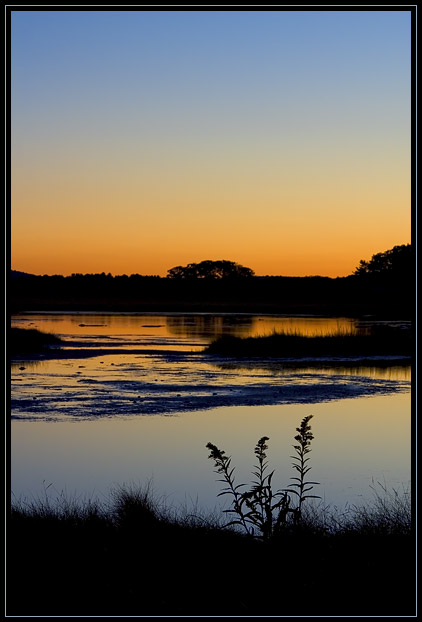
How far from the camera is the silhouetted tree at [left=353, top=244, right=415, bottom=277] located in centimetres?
9194

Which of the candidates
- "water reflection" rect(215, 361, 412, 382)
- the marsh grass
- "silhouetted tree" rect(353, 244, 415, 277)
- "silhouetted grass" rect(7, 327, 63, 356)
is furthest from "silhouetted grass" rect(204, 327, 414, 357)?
"silhouetted tree" rect(353, 244, 415, 277)

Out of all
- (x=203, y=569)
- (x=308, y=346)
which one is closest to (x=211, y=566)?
(x=203, y=569)

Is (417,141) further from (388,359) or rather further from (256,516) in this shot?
(388,359)

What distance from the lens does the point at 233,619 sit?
4.97 meters

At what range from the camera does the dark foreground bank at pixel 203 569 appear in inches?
201

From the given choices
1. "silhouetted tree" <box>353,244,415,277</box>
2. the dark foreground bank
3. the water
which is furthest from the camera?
"silhouetted tree" <box>353,244,415,277</box>

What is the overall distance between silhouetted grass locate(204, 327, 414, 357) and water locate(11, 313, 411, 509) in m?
3.66

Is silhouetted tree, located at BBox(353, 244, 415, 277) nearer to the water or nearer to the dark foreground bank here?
the water

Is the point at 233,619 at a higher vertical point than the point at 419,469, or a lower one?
lower

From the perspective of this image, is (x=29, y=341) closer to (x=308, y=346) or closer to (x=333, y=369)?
(x=308, y=346)

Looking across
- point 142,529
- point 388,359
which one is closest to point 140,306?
point 388,359

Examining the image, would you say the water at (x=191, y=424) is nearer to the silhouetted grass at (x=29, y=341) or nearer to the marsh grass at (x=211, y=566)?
the marsh grass at (x=211, y=566)

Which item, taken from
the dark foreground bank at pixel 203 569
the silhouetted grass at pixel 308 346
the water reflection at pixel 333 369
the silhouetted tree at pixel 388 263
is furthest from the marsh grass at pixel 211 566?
the silhouetted tree at pixel 388 263
